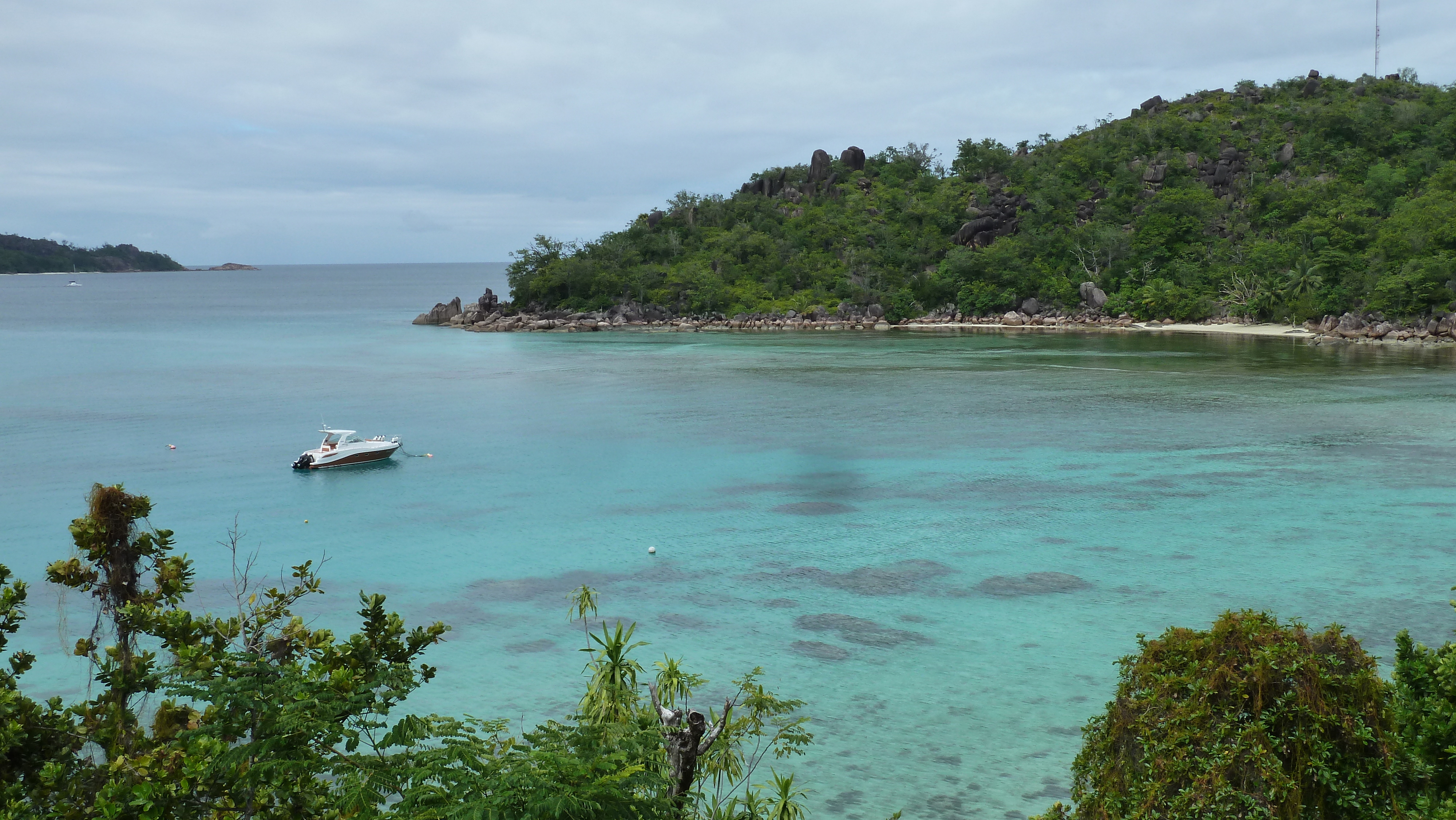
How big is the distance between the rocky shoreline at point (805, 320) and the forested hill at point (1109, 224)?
3.46ft

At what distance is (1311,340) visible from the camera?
199 feet

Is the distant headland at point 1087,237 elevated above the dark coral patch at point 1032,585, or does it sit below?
above

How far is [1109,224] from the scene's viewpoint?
85688 millimetres

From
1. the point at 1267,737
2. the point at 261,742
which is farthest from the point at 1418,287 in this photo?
the point at 261,742

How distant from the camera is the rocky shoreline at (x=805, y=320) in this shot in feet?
249

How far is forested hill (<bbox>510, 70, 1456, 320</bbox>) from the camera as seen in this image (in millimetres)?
71688

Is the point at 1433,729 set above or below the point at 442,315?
below

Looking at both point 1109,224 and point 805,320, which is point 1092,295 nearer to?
point 1109,224

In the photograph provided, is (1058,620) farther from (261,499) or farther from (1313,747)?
(261,499)

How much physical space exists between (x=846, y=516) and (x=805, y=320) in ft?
198

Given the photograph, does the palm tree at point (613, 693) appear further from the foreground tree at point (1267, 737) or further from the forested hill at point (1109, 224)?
the forested hill at point (1109, 224)

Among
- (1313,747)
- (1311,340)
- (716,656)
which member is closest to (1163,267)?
(1311,340)

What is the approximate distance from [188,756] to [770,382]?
4379 centimetres

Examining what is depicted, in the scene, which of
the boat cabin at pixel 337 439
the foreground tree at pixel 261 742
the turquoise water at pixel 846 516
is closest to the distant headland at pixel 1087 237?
the turquoise water at pixel 846 516
